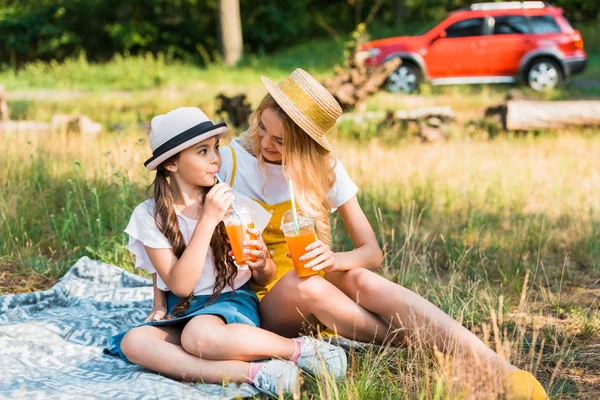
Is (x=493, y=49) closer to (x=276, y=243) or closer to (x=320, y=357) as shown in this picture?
(x=276, y=243)

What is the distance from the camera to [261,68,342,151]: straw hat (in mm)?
3182

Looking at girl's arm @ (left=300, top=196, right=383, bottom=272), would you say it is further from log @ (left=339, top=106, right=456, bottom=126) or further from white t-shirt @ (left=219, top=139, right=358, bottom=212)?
log @ (left=339, top=106, right=456, bottom=126)

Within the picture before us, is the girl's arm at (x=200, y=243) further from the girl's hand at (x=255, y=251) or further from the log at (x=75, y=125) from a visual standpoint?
the log at (x=75, y=125)

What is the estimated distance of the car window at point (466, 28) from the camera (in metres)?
13.8

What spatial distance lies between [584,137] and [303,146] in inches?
249

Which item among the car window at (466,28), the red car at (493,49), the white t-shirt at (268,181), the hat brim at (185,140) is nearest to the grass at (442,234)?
the white t-shirt at (268,181)

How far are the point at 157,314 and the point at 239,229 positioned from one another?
0.57 meters

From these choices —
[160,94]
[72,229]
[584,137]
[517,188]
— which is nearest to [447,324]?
[72,229]

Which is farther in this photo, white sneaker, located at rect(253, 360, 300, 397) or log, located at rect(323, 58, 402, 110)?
log, located at rect(323, 58, 402, 110)

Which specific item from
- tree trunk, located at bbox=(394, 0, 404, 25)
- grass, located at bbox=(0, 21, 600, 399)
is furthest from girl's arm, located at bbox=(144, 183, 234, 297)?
tree trunk, located at bbox=(394, 0, 404, 25)

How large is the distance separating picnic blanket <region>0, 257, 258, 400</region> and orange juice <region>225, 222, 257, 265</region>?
1.56 ft

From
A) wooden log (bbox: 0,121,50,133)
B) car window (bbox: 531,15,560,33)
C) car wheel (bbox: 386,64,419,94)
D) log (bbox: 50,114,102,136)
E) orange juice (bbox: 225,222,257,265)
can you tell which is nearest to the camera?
orange juice (bbox: 225,222,257,265)

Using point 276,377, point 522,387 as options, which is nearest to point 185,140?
point 276,377

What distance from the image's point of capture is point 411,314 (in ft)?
10.1
